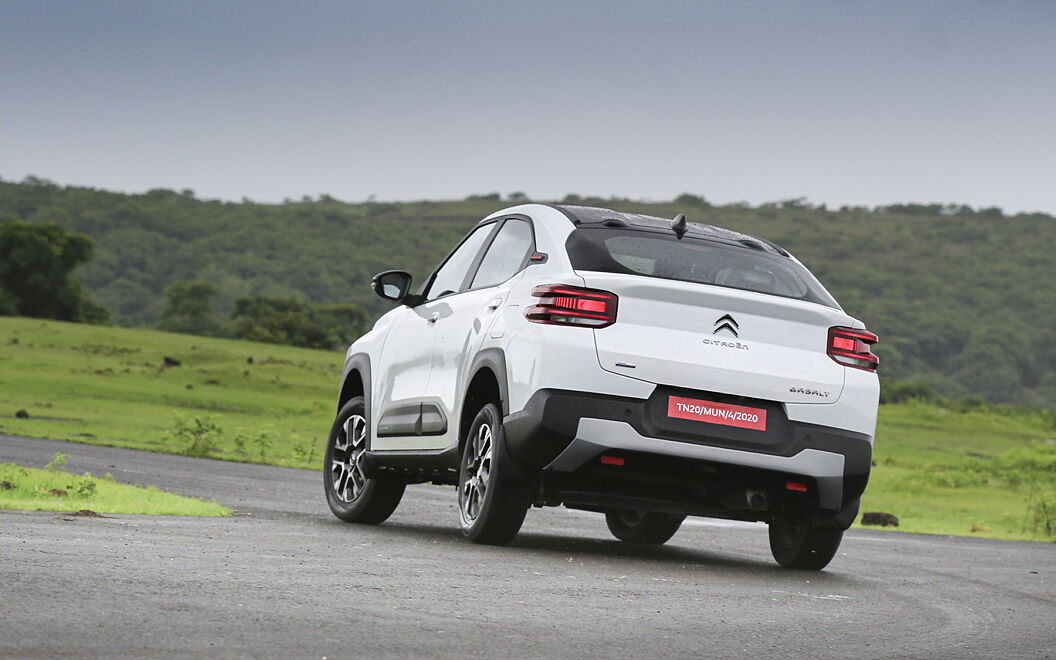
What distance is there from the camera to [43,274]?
101m

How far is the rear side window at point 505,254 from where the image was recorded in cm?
934

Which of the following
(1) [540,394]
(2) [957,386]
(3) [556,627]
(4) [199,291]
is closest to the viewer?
(3) [556,627]

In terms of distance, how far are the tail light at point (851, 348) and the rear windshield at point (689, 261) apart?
279 millimetres

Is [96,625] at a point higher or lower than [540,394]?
lower

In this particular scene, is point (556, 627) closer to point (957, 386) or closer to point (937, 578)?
point (937, 578)

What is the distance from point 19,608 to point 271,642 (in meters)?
0.94

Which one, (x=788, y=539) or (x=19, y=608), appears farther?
(x=788, y=539)

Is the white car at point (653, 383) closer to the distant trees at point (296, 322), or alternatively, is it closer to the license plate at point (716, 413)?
the license plate at point (716, 413)

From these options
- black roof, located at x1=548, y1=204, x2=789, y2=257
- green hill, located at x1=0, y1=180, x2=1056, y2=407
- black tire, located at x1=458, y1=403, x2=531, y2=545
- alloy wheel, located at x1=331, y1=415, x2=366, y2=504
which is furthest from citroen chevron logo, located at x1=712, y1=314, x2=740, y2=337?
green hill, located at x1=0, y1=180, x2=1056, y2=407

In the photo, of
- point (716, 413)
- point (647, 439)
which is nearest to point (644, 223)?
point (716, 413)

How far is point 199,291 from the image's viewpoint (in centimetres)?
12569

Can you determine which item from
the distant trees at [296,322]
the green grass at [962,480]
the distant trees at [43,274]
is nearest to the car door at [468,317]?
the green grass at [962,480]

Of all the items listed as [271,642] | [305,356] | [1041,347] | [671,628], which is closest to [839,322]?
[671,628]

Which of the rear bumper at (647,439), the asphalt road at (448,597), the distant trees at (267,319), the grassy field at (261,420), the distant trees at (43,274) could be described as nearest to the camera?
the asphalt road at (448,597)
